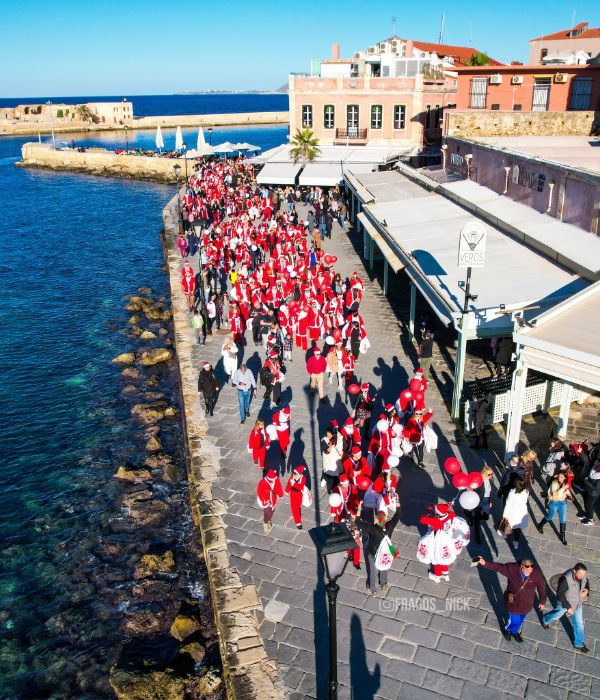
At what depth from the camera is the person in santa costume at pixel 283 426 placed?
37.4 ft

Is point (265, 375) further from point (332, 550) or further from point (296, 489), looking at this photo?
point (332, 550)

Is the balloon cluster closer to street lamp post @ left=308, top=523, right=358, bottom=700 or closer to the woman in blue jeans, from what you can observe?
the woman in blue jeans

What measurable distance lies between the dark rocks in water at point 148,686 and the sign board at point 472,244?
848 centimetres

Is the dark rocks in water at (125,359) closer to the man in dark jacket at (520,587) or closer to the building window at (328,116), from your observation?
the man in dark jacket at (520,587)

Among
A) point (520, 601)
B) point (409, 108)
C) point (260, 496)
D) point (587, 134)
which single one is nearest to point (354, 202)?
point (587, 134)

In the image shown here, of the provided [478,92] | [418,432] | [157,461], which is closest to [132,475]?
[157,461]

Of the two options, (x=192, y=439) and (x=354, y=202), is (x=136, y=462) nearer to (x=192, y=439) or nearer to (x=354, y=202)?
(x=192, y=439)

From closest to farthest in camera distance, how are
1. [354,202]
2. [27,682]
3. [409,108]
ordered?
[27,682]
[354,202]
[409,108]

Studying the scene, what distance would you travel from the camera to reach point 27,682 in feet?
30.0

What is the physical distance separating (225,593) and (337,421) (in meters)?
5.28

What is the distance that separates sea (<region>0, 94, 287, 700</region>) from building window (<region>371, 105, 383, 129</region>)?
18.9 metres

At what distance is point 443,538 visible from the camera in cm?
830

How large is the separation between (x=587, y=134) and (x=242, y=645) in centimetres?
2901

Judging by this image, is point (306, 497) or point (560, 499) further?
point (306, 497)
